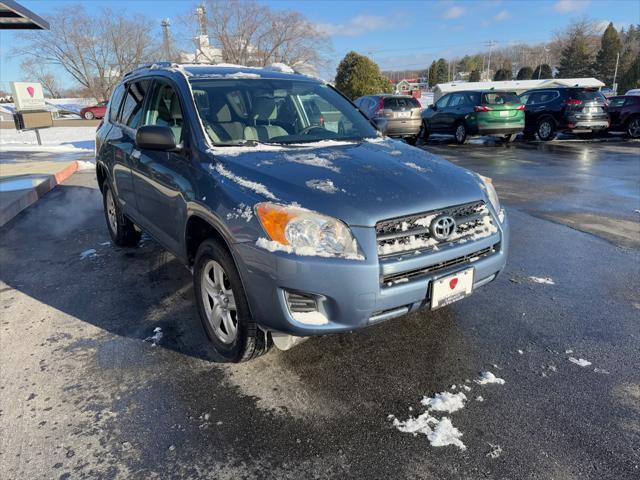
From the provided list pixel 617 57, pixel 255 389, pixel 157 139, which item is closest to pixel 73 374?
pixel 255 389

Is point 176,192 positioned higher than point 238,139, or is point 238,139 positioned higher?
point 238,139

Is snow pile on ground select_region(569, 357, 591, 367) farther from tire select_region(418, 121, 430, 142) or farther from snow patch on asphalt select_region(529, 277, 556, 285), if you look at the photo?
tire select_region(418, 121, 430, 142)

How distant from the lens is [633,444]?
88.1 inches

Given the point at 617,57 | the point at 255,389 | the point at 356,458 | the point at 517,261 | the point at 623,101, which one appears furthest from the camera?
the point at 617,57

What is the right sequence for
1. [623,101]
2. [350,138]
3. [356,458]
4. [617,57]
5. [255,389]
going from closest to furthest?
[356,458] < [255,389] < [350,138] < [623,101] < [617,57]

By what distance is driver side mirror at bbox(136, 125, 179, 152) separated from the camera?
3.14m

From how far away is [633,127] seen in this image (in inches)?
638

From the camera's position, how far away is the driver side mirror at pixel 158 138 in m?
3.14

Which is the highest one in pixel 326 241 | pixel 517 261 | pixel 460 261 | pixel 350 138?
pixel 350 138

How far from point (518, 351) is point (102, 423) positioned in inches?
98.2

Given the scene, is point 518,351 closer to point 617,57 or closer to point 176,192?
point 176,192

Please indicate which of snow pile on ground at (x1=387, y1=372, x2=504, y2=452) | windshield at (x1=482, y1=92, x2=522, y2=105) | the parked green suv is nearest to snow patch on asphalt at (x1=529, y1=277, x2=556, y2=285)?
snow pile on ground at (x1=387, y1=372, x2=504, y2=452)

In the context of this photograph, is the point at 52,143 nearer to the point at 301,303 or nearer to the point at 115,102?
the point at 115,102

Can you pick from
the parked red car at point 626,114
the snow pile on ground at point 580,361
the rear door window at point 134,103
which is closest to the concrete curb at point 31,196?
the rear door window at point 134,103
